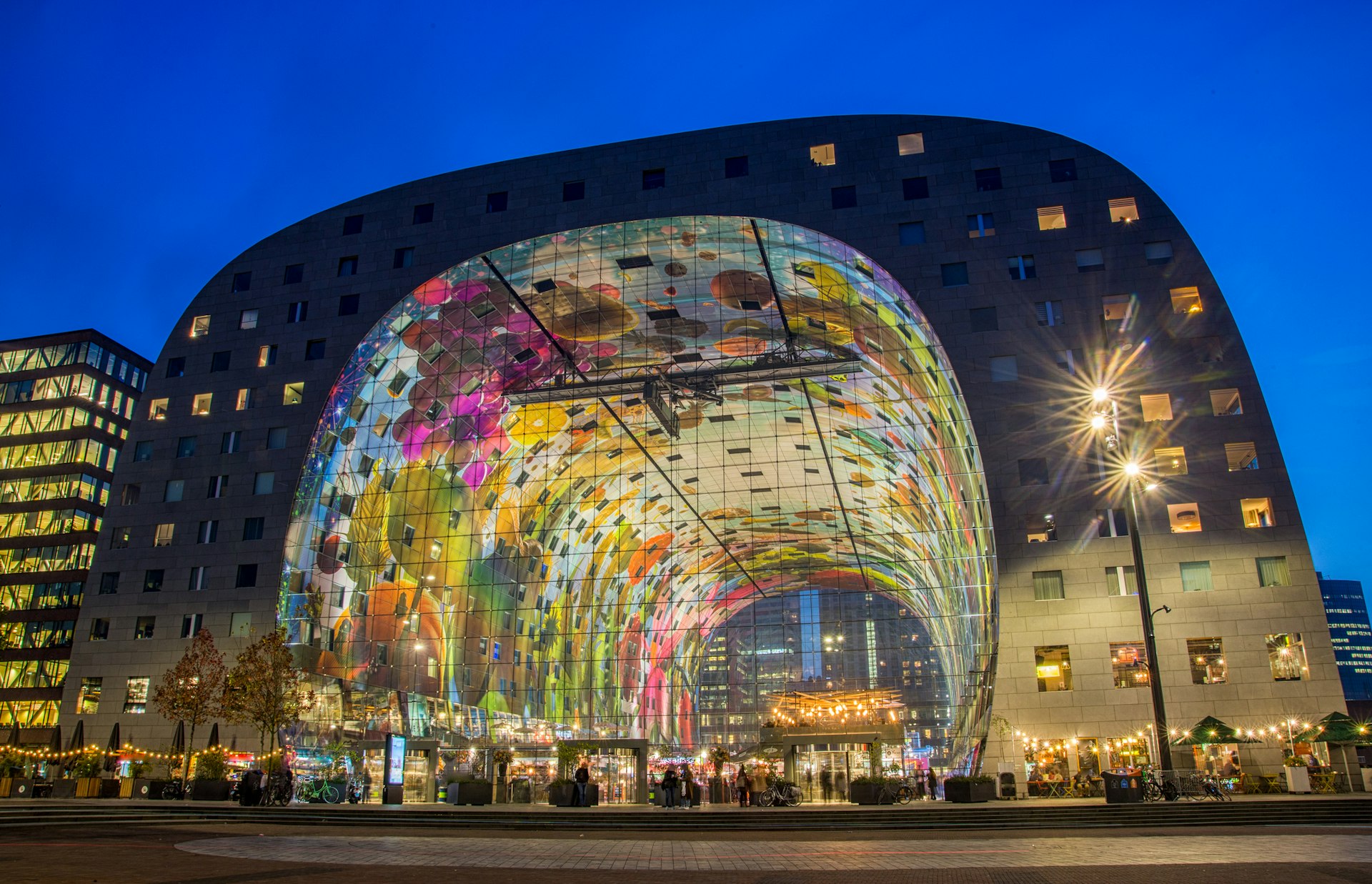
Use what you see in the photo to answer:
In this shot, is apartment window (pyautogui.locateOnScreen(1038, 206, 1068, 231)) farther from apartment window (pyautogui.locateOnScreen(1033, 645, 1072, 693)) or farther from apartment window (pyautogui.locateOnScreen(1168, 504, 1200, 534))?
apartment window (pyautogui.locateOnScreen(1033, 645, 1072, 693))

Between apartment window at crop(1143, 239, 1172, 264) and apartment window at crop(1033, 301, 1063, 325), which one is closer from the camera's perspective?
apartment window at crop(1033, 301, 1063, 325)

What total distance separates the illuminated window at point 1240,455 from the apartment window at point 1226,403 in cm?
105

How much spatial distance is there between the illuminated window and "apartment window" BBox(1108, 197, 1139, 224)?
9.03 m

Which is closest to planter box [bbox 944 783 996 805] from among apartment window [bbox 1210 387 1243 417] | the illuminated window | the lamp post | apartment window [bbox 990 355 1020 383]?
the lamp post

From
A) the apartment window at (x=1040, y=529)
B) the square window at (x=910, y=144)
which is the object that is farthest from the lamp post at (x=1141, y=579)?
the square window at (x=910, y=144)

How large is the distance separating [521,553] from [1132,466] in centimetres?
2851

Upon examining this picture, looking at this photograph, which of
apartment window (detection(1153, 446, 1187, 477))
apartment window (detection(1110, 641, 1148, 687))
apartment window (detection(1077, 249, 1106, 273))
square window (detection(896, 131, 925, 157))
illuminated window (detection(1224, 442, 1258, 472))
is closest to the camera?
apartment window (detection(1110, 641, 1148, 687))

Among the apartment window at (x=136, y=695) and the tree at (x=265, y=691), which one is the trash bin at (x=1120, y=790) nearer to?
the tree at (x=265, y=691)

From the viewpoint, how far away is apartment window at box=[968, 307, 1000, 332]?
1374 inches

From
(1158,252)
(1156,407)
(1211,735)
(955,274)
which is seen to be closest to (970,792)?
(1211,735)

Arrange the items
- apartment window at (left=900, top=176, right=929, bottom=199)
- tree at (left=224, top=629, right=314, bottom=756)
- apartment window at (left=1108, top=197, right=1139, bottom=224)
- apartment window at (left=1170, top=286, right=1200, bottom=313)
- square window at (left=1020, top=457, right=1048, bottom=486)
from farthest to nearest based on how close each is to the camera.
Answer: apartment window at (left=900, top=176, right=929, bottom=199)
apartment window at (left=1108, top=197, right=1139, bottom=224)
tree at (left=224, top=629, right=314, bottom=756)
apartment window at (left=1170, top=286, right=1200, bottom=313)
square window at (left=1020, top=457, right=1048, bottom=486)

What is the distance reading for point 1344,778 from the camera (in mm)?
29672

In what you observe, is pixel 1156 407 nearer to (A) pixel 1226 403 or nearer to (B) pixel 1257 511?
(A) pixel 1226 403

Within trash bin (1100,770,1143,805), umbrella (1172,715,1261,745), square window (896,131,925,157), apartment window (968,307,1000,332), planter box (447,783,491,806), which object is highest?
square window (896,131,925,157)
